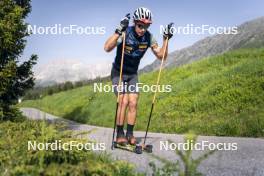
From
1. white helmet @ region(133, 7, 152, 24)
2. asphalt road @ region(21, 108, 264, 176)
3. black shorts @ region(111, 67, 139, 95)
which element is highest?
white helmet @ region(133, 7, 152, 24)

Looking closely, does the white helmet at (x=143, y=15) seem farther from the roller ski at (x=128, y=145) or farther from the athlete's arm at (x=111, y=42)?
the roller ski at (x=128, y=145)

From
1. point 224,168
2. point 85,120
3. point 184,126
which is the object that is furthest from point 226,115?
point 85,120

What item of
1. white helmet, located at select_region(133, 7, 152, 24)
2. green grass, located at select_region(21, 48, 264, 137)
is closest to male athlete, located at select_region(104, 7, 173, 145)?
white helmet, located at select_region(133, 7, 152, 24)

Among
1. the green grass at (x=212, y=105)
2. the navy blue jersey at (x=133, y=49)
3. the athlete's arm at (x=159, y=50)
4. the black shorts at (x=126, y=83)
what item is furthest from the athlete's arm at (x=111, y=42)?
the green grass at (x=212, y=105)

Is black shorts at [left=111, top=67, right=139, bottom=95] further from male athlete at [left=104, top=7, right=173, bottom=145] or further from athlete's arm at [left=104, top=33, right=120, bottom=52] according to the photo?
athlete's arm at [left=104, top=33, right=120, bottom=52]

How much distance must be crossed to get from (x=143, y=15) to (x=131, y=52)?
89 centimetres

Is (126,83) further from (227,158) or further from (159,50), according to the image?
(227,158)

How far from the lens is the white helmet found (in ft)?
30.0

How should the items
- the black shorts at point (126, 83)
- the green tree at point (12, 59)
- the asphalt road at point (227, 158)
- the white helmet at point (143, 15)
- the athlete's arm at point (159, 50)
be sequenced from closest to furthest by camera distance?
the asphalt road at point (227, 158), the white helmet at point (143, 15), the black shorts at point (126, 83), the athlete's arm at point (159, 50), the green tree at point (12, 59)

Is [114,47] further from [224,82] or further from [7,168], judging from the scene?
[224,82]

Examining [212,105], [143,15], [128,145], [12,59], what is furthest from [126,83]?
[212,105]

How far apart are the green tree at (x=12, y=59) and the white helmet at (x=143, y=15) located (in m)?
5.65

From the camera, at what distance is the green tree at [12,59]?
13.6m

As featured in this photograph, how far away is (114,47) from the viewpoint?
31.5 feet
